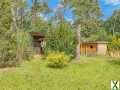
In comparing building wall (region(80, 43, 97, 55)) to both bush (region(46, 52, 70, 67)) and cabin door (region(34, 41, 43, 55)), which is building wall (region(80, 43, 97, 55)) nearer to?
cabin door (region(34, 41, 43, 55))

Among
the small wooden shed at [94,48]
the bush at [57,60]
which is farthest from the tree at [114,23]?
the bush at [57,60]

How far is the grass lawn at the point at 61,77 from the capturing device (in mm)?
15094

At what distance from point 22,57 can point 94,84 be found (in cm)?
1033

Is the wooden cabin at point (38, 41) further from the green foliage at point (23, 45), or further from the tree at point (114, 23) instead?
the tree at point (114, 23)

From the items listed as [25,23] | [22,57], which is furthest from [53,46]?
[25,23]

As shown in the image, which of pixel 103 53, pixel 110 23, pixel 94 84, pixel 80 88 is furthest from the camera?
pixel 110 23

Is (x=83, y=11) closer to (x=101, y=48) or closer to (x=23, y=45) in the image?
(x=23, y=45)

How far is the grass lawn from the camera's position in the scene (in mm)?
15094

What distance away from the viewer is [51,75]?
1855 cm

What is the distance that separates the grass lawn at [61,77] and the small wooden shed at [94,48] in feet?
48.3

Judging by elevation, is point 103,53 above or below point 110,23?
below

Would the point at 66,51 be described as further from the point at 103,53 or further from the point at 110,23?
the point at 110,23

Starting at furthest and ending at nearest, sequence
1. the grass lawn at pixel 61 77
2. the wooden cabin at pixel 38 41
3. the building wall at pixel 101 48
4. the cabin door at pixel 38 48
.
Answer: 1. the building wall at pixel 101 48
2. the wooden cabin at pixel 38 41
3. the cabin door at pixel 38 48
4. the grass lawn at pixel 61 77

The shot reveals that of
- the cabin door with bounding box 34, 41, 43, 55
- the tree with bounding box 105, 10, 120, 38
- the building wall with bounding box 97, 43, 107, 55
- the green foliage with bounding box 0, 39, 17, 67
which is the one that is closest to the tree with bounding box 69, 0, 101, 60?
the green foliage with bounding box 0, 39, 17, 67
